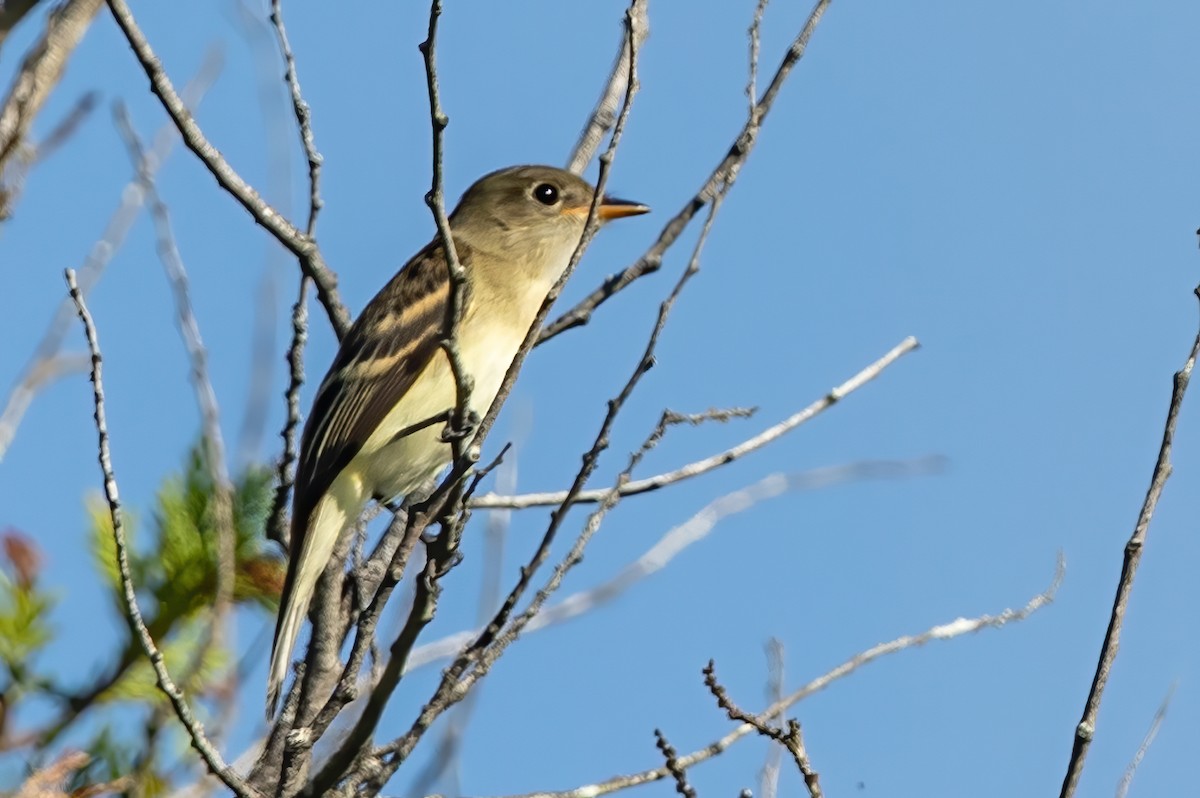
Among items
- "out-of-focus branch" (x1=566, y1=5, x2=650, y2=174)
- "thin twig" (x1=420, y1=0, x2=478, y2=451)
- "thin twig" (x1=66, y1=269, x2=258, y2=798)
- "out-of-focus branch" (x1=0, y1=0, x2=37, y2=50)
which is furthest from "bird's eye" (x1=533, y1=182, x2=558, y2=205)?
"out-of-focus branch" (x1=0, y1=0, x2=37, y2=50)

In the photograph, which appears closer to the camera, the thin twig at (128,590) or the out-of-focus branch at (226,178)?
the thin twig at (128,590)

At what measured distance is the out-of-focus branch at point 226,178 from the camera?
448cm

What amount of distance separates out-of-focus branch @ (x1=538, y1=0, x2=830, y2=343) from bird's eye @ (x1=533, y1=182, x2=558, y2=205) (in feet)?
3.67

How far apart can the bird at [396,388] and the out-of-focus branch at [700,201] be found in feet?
0.62

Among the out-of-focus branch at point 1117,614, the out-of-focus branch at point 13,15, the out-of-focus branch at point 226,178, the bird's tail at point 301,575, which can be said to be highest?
the out-of-focus branch at point 226,178

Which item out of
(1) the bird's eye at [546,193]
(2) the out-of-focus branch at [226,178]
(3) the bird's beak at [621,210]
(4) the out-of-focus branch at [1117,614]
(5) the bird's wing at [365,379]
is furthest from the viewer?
(1) the bird's eye at [546,193]

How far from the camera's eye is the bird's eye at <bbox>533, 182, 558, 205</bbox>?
24.3 ft

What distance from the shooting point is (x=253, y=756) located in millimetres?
5090

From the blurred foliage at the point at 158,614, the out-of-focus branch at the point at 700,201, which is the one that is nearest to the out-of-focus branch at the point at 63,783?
the blurred foliage at the point at 158,614

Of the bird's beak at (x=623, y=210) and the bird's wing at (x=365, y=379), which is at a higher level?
the bird's beak at (x=623, y=210)

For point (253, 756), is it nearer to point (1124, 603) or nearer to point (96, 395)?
point (96, 395)

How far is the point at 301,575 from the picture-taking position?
573cm

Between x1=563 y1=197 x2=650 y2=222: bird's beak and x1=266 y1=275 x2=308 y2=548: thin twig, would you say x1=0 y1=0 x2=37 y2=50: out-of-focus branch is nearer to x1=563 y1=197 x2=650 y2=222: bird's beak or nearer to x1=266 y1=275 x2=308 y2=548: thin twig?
x1=266 y1=275 x2=308 y2=548: thin twig

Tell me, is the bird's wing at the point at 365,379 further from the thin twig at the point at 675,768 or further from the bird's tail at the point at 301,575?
the thin twig at the point at 675,768
